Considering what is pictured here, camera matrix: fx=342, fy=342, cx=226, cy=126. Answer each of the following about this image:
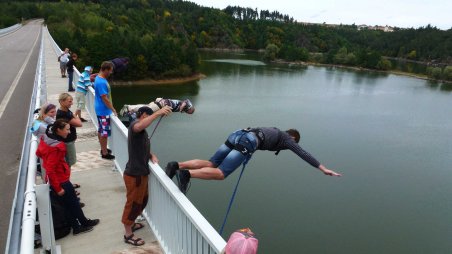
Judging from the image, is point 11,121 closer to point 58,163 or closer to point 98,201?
point 98,201

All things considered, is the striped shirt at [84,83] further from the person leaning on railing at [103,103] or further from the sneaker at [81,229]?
the sneaker at [81,229]

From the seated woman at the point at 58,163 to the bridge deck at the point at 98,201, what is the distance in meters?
0.37

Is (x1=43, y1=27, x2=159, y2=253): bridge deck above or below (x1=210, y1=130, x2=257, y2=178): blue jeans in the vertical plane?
below

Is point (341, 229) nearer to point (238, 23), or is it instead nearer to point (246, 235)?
point (246, 235)

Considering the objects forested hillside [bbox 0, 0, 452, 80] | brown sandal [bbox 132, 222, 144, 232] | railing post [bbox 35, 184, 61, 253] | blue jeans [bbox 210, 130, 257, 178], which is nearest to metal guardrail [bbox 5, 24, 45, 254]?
railing post [bbox 35, 184, 61, 253]

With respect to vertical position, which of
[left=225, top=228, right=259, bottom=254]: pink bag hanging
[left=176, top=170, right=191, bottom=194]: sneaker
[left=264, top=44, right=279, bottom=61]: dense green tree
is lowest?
[left=264, top=44, right=279, bottom=61]: dense green tree

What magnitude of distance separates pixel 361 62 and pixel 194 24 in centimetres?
6960

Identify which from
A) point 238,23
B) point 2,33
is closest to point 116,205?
point 2,33

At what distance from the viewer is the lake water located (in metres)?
16.2

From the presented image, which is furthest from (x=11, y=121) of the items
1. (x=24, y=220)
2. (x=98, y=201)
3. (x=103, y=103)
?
(x=24, y=220)

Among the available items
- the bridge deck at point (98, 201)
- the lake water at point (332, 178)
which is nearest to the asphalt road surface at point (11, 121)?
the bridge deck at point (98, 201)

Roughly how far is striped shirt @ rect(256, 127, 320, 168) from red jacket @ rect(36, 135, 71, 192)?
7.71ft

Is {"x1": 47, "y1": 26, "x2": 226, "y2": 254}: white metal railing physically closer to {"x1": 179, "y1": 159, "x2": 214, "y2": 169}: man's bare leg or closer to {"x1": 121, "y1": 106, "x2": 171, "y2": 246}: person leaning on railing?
{"x1": 121, "y1": 106, "x2": 171, "y2": 246}: person leaning on railing

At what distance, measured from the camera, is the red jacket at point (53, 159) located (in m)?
3.70
